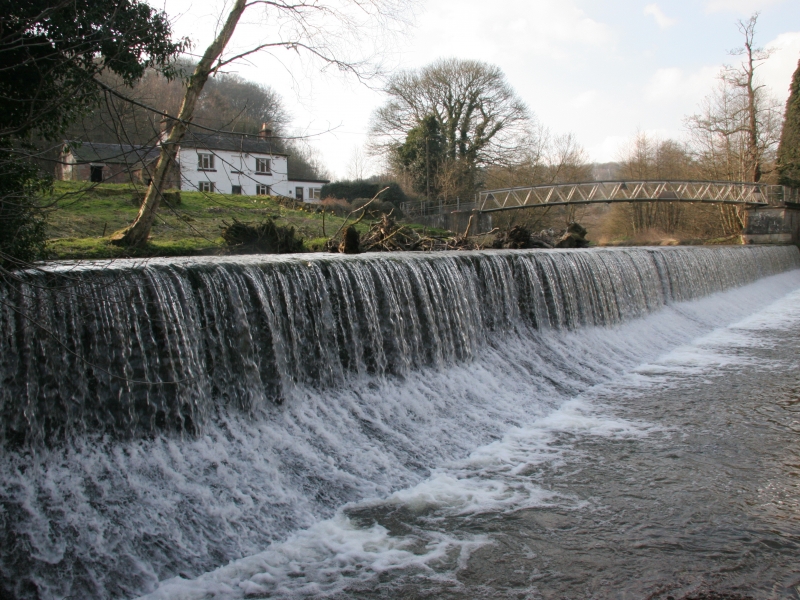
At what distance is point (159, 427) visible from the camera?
214 inches

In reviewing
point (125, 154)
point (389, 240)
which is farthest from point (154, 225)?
point (125, 154)

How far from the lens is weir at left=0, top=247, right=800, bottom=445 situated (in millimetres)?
4969

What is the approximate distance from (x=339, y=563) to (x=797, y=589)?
2760 millimetres

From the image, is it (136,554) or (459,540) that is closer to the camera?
(136,554)

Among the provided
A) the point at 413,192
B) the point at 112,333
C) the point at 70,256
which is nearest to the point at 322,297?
the point at 112,333

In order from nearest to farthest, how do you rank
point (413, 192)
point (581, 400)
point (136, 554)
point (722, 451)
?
point (136, 554) < point (722, 451) < point (581, 400) < point (413, 192)

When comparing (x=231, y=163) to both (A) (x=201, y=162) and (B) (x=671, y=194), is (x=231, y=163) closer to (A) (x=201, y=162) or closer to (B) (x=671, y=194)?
(A) (x=201, y=162)

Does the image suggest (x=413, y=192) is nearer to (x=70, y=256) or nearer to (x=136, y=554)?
(x=70, y=256)

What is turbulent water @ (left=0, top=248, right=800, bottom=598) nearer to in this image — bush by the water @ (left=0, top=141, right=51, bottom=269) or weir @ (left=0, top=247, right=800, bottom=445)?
weir @ (left=0, top=247, right=800, bottom=445)

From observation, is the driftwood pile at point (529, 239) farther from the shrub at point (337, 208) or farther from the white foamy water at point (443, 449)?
the shrub at point (337, 208)

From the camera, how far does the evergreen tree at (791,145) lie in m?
34.3

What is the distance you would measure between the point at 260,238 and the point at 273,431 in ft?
26.8

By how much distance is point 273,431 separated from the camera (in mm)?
5910

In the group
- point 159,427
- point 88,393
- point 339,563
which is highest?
point 88,393
